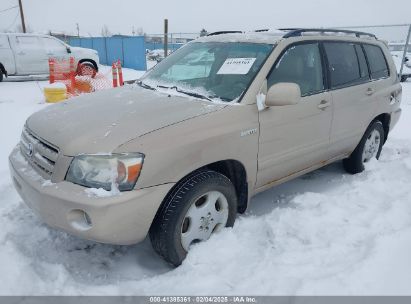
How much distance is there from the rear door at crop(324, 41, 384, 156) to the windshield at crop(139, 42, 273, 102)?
3.31 feet

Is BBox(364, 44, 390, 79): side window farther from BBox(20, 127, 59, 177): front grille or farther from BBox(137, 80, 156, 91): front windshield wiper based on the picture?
BBox(20, 127, 59, 177): front grille

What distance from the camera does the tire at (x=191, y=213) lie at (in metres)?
2.53

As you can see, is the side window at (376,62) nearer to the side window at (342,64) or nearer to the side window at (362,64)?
the side window at (362,64)

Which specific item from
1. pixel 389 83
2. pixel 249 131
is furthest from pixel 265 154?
pixel 389 83

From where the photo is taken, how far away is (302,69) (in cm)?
350

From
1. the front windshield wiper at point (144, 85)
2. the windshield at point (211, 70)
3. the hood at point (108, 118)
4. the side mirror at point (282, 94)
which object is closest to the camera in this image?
the hood at point (108, 118)

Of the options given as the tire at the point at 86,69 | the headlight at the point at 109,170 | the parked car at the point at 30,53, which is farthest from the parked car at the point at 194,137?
the tire at the point at 86,69

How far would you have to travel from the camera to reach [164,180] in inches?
95.7

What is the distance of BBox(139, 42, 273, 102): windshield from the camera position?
3.10 m

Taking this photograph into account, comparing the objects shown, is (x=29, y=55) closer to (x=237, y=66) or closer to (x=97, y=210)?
(x=237, y=66)

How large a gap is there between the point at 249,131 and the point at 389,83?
9.23 ft

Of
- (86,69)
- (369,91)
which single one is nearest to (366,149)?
(369,91)

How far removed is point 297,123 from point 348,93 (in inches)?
39.2

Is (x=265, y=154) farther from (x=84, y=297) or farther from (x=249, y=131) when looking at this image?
(x=84, y=297)
